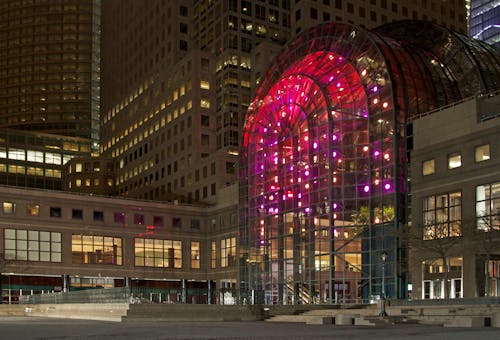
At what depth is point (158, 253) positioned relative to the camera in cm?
10500

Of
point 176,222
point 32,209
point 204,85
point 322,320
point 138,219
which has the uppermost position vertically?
point 204,85

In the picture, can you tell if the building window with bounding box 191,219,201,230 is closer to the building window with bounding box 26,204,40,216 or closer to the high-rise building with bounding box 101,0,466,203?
the high-rise building with bounding box 101,0,466,203

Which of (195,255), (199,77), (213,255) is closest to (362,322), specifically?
(213,255)

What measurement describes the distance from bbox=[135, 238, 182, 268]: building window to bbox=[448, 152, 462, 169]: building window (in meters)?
50.3

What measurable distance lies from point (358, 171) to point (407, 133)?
6125mm

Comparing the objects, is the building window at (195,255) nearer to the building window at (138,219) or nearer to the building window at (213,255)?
the building window at (213,255)

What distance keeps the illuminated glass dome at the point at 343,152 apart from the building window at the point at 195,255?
66.9ft

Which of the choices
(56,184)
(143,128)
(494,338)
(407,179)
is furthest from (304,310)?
(56,184)

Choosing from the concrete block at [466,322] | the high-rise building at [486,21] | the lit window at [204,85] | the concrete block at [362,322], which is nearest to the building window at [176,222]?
the lit window at [204,85]

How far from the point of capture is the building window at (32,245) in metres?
93.7

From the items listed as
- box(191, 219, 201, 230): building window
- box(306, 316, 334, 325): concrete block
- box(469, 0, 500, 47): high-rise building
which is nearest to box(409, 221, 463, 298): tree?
box(306, 316, 334, 325): concrete block

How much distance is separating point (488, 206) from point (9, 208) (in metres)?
58.1

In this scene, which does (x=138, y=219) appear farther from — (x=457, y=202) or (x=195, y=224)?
(x=457, y=202)

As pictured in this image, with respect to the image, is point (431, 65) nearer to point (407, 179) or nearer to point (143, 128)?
point (407, 179)
